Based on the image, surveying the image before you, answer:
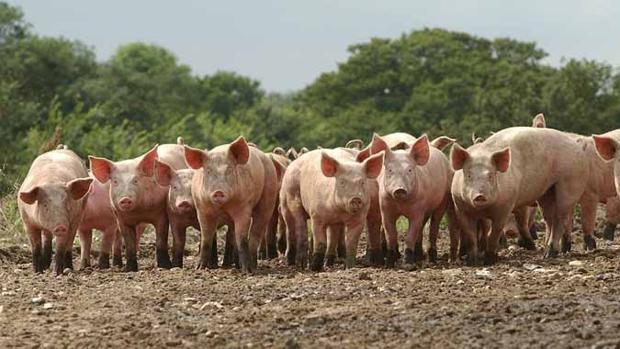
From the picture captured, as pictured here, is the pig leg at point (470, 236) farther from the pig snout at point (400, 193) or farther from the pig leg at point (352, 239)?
the pig leg at point (352, 239)

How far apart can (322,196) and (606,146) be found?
2680 mm

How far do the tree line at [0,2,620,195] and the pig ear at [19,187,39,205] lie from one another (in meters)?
6.88

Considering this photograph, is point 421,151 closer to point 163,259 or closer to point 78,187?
point 163,259

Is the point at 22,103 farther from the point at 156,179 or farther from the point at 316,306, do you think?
the point at 316,306

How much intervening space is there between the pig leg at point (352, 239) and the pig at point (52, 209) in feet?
8.42

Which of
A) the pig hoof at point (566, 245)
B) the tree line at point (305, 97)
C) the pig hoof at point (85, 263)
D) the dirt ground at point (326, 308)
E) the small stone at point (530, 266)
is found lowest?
the dirt ground at point (326, 308)

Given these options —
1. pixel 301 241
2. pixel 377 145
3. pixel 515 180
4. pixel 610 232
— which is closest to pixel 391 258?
pixel 301 241

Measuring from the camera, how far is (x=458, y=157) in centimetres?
1325

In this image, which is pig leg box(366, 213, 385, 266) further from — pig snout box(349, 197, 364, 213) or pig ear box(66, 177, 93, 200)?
pig ear box(66, 177, 93, 200)

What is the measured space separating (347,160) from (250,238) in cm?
122

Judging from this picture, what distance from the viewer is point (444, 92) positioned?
52500 mm

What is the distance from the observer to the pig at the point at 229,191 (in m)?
12.9

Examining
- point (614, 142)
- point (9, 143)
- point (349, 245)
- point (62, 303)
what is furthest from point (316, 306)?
point (9, 143)

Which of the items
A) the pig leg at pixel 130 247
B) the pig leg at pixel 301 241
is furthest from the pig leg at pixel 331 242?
the pig leg at pixel 130 247
